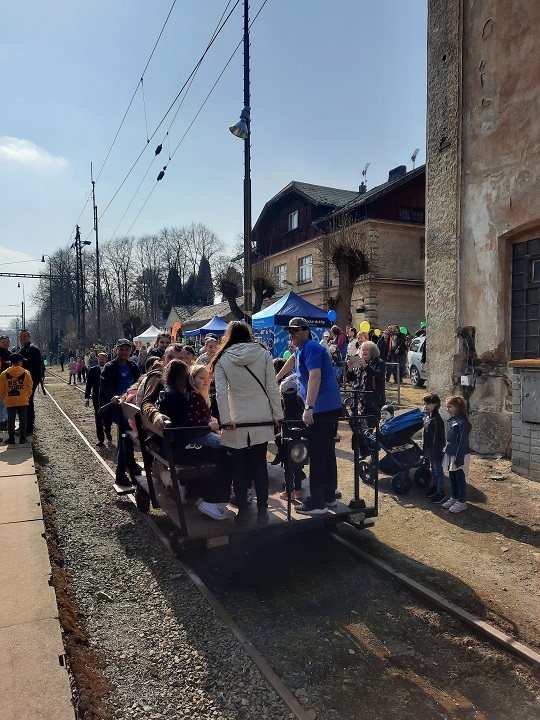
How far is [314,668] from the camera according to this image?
3.22 metres

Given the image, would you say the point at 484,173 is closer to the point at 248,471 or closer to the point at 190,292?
the point at 248,471

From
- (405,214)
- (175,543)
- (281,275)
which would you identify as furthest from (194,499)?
(281,275)

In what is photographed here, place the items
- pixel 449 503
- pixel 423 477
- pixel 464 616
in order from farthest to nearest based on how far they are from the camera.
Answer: pixel 423 477
pixel 449 503
pixel 464 616

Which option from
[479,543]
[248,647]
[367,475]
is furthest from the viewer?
[367,475]

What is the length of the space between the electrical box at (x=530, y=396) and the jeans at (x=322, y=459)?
11.2ft

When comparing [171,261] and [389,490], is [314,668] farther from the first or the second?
[171,261]

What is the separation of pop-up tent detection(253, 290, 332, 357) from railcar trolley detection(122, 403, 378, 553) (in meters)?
9.49

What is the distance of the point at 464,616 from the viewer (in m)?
3.76

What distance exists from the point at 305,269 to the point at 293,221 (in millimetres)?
3712

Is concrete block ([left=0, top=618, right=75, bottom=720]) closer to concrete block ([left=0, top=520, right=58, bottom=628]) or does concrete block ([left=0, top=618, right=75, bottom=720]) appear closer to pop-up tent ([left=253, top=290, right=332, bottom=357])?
concrete block ([left=0, top=520, right=58, bottom=628])

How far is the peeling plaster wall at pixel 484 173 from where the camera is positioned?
302 inches

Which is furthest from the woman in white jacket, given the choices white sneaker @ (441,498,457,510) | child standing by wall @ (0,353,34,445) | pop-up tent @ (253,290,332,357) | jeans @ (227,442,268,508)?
pop-up tent @ (253,290,332,357)

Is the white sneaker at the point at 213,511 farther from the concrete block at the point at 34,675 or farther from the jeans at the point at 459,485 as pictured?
the jeans at the point at 459,485

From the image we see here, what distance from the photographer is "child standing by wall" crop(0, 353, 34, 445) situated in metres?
9.73
